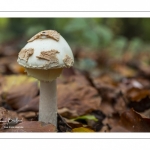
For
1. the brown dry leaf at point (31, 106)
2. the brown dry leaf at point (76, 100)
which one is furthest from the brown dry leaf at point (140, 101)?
the brown dry leaf at point (31, 106)

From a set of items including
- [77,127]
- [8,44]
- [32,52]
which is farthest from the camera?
[8,44]

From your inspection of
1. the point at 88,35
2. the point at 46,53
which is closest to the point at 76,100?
the point at 46,53

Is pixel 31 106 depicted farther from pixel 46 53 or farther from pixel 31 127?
pixel 46 53

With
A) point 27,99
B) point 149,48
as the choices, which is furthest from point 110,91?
point 149,48
